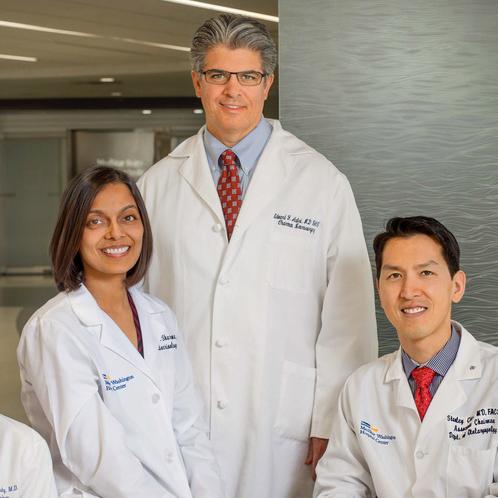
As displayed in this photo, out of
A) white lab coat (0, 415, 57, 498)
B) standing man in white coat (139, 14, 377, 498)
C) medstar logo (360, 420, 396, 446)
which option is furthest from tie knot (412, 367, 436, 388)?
white lab coat (0, 415, 57, 498)

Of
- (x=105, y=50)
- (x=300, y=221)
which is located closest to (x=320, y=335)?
(x=300, y=221)

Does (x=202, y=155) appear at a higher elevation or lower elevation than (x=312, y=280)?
higher

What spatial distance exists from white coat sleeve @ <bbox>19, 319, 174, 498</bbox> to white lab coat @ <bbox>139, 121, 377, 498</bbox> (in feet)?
1.58

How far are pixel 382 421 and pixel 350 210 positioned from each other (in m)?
0.64

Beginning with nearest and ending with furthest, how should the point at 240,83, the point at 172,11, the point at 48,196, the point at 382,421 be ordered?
the point at 382,421 → the point at 240,83 → the point at 172,11 → the point at 48,196

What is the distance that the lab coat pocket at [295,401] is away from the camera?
2.60 m

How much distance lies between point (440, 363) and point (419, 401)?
11 centimetres

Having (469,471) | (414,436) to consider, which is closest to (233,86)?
(414,436)

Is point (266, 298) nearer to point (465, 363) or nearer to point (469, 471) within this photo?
→ point (465, 363)

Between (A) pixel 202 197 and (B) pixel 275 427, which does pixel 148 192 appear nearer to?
(A) pixel 202 197

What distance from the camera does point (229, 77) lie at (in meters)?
2.52

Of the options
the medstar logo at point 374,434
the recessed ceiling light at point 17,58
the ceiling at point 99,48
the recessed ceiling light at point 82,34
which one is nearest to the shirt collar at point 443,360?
the medstar logo at point 374,434

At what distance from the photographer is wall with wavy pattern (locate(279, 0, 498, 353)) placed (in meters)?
3.35

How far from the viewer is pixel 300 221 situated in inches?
103
